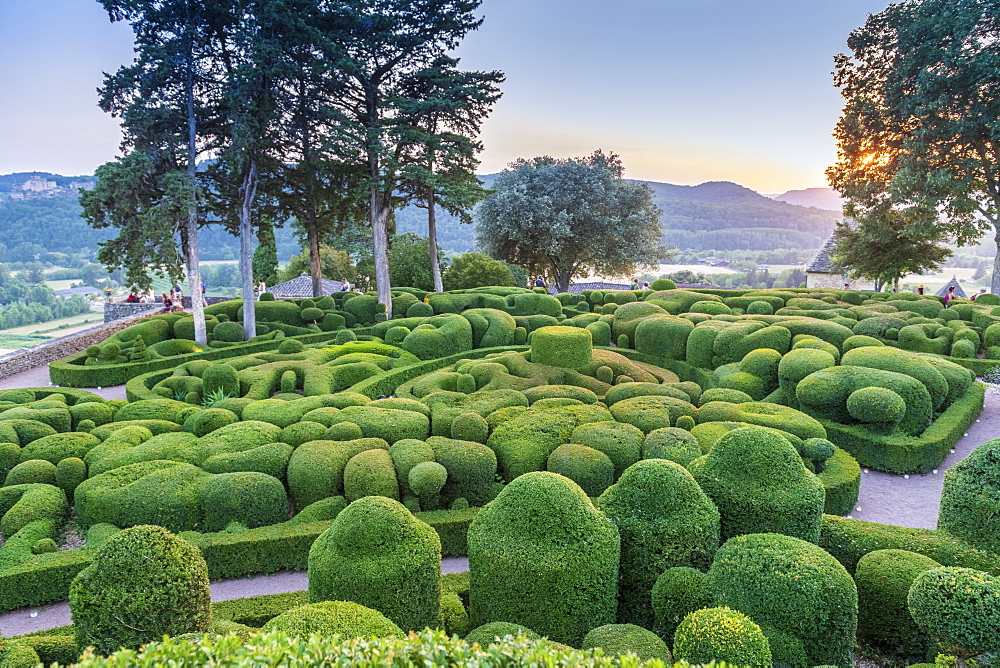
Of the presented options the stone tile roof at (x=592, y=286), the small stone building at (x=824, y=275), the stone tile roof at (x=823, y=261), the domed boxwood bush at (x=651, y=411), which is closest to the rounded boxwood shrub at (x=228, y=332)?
the domed boxwood bush at (x=651, y=411)

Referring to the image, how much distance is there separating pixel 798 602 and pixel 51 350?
27300 mm

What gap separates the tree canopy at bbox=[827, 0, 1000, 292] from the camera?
24.6 m

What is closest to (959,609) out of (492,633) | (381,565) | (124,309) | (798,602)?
(798,602)

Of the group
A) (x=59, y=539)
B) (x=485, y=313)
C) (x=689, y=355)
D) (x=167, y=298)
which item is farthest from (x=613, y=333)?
(x=167, y=298)

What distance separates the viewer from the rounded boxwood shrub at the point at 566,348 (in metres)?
15.2

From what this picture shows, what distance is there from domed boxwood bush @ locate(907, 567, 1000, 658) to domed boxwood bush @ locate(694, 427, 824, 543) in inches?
57.2

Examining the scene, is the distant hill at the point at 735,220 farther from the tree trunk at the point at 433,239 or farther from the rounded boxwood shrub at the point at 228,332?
the rounded boxwood shrub at the point at 228,332

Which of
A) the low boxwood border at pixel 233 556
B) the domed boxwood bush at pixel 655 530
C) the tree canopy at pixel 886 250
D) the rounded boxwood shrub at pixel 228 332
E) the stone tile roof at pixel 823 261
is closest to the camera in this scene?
the domed boxwood bush at pixel 655 530

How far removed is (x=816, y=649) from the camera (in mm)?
5156

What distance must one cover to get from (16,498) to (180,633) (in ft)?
22.4

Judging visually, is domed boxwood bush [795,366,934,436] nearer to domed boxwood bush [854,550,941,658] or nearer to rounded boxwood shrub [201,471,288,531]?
domed boxwood bush [854,550,941,658]

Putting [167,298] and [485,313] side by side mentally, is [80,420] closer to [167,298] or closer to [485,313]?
[485,313]

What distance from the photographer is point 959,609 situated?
184 inches

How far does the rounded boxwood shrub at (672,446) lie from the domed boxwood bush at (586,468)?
82 centimetres
